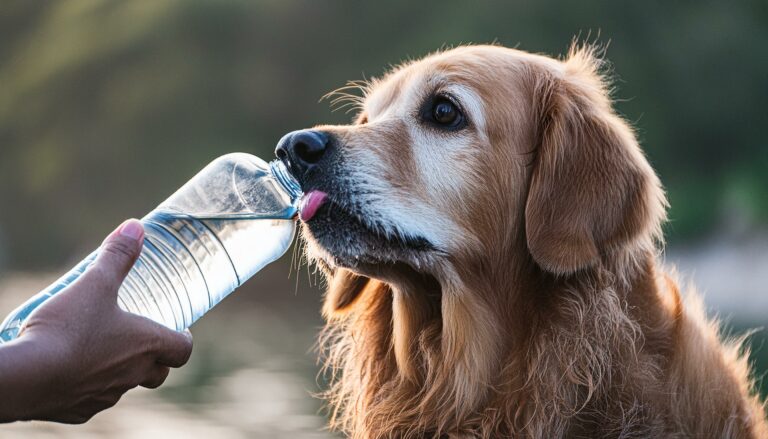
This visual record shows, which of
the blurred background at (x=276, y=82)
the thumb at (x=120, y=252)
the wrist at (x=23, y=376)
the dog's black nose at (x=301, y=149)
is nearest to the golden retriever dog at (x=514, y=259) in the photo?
the dog's black nose at (x=301, y=149)

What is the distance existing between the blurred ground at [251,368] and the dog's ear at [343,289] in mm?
1509

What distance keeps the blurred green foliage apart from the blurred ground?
4.83 ft

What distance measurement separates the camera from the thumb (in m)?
2.09

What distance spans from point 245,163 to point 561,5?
8884 mm

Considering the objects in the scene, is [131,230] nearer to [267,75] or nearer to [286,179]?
[286,179]

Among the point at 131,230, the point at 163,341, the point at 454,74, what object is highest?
the point at 454,74

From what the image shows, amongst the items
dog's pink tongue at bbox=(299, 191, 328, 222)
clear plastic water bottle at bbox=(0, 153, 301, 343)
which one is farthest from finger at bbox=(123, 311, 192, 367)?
dog's pink tongue at bbox=(299, 191, 328, 222)

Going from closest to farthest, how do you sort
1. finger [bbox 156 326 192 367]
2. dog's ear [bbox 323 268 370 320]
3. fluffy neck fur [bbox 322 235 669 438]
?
finger [bbox 156 326 192 367]
fluffy neck fur [bbox 322 235 669 438]
dog's ear [bbox 323 268 370 320]

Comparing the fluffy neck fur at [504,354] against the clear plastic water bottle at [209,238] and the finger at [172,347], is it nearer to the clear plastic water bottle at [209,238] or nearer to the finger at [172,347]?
the clear plastic water bottle at [209,238]

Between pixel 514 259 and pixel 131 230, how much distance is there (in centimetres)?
132

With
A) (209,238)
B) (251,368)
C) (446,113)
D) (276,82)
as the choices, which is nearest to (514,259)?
(446,113)

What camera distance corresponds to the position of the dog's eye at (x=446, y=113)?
9.92ft

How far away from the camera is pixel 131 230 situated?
2154 mm

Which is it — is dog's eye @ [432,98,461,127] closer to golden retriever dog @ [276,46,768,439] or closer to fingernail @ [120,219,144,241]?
golden retriever dog @ [276,46,768,439]
